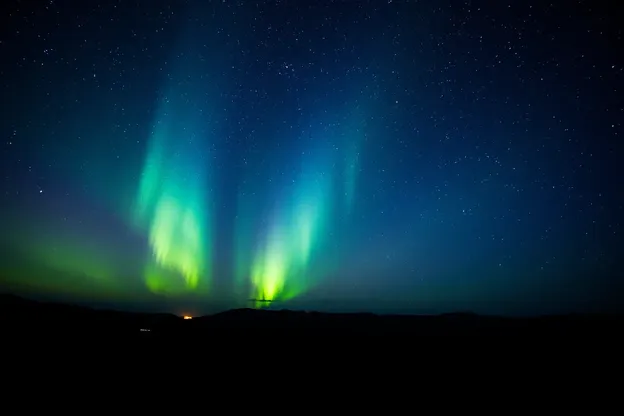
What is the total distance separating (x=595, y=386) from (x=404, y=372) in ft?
23.6

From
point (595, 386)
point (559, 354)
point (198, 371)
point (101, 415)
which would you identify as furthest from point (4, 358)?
point (559, 354)

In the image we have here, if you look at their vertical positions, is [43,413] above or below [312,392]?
above

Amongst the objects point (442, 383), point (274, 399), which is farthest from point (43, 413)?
point (442, 383)

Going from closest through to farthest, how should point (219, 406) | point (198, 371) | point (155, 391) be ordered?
point (219, 406)
point (155, 391)
point (198, 371)

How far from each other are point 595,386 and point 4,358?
22.4 metres

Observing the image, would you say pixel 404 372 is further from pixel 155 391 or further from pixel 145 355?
pixel 145 355

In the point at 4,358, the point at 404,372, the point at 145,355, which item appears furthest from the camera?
the point at 145,355

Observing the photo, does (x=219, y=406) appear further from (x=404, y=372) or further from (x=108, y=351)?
(x=108, y=351)

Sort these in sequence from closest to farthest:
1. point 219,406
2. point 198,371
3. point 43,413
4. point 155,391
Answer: point 43,413 → point 219,406 → point 155,391 → point 198,371

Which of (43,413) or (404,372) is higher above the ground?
(43,413)

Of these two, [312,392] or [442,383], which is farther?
[442,383]

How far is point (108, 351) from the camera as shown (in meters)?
16.8

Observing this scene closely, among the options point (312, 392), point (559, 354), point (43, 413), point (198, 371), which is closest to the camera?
point (43, 413)

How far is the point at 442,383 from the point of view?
43.9 ft
